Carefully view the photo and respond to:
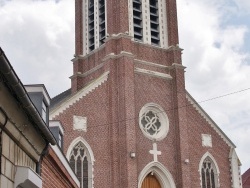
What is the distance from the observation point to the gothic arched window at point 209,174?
102ft

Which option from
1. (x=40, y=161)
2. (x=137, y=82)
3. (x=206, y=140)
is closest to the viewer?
(x=40, y=161)

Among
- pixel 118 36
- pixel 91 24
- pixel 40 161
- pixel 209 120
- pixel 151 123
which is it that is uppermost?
pixel 91 24

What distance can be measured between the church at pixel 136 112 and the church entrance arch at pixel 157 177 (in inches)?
2.1

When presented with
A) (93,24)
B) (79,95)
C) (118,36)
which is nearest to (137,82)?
(118,36)

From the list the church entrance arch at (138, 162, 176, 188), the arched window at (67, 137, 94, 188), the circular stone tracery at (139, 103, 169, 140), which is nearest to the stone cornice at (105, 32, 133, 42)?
the circular stone tracery at (139, 103, 169, 140)

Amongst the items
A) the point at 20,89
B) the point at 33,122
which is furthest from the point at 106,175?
the point at 20,89

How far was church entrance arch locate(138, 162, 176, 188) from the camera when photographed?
95.7ft

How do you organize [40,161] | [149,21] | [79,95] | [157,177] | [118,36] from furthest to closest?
[149,21]
[118,36]
[157,177]
[79,95]
[40,161]

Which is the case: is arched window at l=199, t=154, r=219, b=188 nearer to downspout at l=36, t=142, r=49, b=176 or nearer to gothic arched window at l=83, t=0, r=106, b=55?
gothic arched window at l=83, t=0, r=106, b=55

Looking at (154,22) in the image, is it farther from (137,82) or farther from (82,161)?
(82,161)

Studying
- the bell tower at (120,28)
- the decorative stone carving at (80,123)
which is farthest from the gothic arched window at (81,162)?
the bell tower at (120,28)

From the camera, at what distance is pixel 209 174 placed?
31438 mm

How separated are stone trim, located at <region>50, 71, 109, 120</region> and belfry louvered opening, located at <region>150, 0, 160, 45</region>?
4.39 m

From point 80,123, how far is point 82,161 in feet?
6.15
